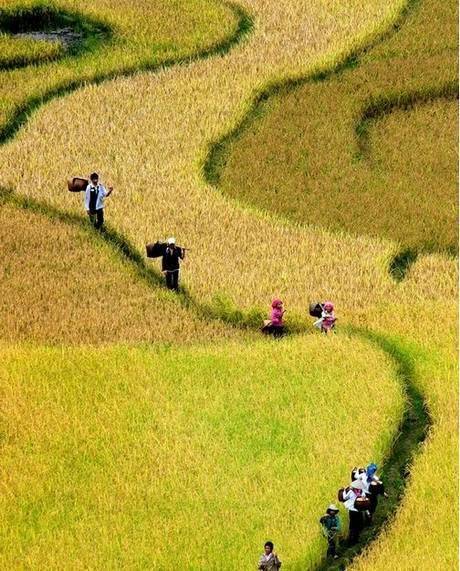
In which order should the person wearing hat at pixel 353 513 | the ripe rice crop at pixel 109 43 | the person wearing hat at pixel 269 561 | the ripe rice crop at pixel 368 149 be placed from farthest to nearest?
the ripe rice crop at pixel 109 43 → the ripe rice crop at pixel 368 149 → the person wearing hat at pixel 353 513 → the person wearing hat at pixel 269 561

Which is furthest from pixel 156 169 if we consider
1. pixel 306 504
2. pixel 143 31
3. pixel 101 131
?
pixel 306 504

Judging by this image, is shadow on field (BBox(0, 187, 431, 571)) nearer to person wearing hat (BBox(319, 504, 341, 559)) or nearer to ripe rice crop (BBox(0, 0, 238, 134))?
→ person wearing hat (BBox(319, 504, 341, 559))

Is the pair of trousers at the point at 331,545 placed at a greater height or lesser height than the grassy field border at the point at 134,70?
lesser

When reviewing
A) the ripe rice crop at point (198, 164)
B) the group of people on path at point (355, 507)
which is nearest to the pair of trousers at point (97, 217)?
the ripe rice crop at point (198, 164)

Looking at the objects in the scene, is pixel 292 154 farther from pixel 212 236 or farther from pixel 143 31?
pixel 143 31

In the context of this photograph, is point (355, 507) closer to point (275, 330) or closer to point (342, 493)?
point (342, 493)

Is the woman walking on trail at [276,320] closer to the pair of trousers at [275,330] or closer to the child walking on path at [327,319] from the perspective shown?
the pair of trousers at [275,330]

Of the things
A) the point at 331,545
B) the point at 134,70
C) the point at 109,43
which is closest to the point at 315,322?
the point at 331,545
